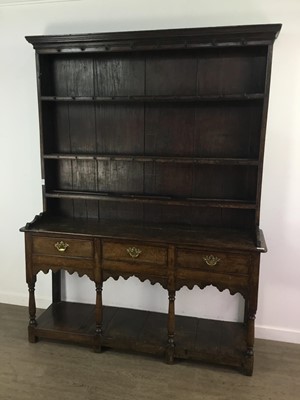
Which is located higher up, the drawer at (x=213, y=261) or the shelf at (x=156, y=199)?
the shelf at (x=156, y=199)

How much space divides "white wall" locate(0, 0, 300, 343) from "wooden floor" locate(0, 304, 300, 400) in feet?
1.26

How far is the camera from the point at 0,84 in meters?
2.68

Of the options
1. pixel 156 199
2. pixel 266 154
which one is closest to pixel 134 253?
pixel 156 199

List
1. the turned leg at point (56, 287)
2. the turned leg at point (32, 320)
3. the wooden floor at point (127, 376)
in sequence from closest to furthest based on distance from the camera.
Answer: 1. the wooden floor at point (127, 376)
2. the turned leg at point (32, 320)
3. the turned leg at point (56, 287)

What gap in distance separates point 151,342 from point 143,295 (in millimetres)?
459

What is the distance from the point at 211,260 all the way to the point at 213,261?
1cm

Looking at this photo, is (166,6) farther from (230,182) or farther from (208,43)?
(230,182)

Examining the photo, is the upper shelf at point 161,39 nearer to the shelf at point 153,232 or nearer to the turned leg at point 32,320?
the shelf at point 153,232

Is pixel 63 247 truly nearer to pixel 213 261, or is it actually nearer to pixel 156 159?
pixel 156 159

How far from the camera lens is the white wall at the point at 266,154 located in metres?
2.28

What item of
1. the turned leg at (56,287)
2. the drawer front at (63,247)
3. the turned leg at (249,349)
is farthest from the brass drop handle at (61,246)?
the turned leg at (249,349)

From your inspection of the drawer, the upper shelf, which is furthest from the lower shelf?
the upper shelf

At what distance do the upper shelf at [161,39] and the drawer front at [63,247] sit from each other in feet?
4.00

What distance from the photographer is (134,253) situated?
2211mm
